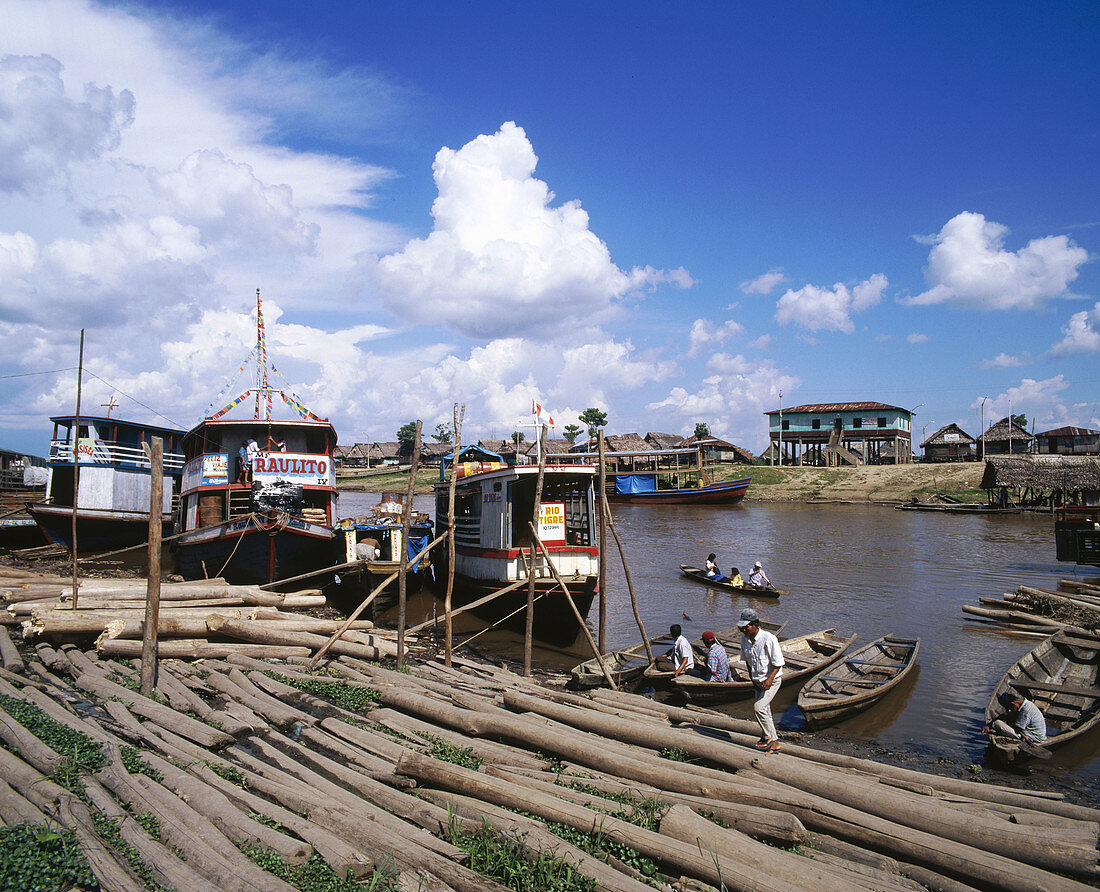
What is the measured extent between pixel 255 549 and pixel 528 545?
7.49 m

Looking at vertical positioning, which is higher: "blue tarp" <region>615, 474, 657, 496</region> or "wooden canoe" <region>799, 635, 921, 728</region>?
"blue tarp" <region>615, 474, 657, 496</region>

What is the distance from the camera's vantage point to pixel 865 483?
55938 mm

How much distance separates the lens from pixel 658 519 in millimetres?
49062

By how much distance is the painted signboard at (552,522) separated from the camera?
16609 millimetres

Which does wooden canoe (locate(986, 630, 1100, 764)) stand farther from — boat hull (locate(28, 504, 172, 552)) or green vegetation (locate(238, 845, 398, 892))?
boat hull (locate(28, 504, 172, 552))

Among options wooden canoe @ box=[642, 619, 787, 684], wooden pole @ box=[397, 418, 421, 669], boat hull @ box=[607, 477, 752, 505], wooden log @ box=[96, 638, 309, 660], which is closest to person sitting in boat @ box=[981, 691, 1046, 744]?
wooden canoe @ box=[642, 619, 787, 684]

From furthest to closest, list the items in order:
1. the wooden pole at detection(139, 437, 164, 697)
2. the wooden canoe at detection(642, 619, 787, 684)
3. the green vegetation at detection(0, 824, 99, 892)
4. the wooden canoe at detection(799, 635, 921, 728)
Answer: the wooden canoe at detection(642, 619, 787, 684), the wooden canoe at detection(799, 635, 921, 728), the wooden pole at detection(139, 437, 164, 697), the green vegetation at detection(0, 824, 99, 892)

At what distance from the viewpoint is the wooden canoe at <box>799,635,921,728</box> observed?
431 inches

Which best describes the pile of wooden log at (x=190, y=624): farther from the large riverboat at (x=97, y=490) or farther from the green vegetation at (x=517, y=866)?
the large riverboat at (x=97, y=490)

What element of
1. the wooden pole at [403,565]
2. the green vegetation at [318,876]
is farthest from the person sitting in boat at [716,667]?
the green vegetation at [318,876]

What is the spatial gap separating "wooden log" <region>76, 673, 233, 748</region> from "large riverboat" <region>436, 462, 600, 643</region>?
23.4 ft

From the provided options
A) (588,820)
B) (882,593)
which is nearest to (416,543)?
(882,593)

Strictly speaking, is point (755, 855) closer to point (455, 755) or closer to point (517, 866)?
point (517, 866)

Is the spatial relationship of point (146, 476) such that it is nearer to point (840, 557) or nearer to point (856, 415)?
point (840, 557)
